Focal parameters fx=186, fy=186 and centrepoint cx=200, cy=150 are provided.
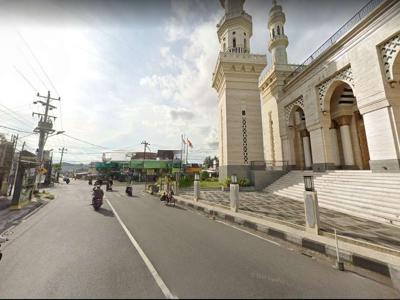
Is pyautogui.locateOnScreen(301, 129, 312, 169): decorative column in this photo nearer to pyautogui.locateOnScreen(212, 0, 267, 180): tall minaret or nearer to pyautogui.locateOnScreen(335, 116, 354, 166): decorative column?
pyautogui.locateOnScreen(335, 116, 354, 166): decorative column

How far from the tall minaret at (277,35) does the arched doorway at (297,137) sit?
1002 centimetres

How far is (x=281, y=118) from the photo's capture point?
69.1 feet

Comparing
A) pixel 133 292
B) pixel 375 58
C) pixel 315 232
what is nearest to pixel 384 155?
pixel 375 58

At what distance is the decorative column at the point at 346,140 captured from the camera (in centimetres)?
1523

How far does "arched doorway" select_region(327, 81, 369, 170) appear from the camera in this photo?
15.1 m

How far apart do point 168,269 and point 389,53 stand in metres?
14.8

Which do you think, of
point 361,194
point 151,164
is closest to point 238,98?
point 361,194

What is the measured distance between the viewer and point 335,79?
13797 millimetres

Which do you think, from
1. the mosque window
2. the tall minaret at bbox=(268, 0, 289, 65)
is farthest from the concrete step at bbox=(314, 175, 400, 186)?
the tall minaret at bbox=(268, 0, 289, 65)

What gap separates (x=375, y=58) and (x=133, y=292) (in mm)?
15407

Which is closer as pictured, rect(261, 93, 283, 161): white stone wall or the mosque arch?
the mosque arch

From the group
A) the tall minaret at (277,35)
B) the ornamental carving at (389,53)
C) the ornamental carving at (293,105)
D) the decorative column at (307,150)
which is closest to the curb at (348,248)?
the ornamental carving at (389,53)

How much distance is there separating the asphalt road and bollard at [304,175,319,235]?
142cm

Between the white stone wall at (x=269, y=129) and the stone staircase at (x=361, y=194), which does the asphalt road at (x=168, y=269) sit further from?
the white stone wall at (x=269, y=129)
